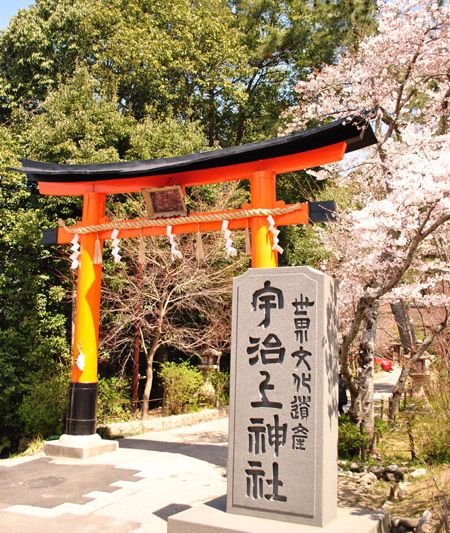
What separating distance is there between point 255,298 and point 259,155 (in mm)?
4455

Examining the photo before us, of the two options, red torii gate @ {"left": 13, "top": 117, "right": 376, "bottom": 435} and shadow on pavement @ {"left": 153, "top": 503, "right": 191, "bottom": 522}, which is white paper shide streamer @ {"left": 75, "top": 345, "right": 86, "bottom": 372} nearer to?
red torii gate @ {"left": 13, "top": 117, "right": 376, "bottom": 435}

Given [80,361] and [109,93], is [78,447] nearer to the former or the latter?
[80,361]

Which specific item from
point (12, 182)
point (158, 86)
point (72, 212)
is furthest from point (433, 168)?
point (158, 86)

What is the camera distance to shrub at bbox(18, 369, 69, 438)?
505 inches

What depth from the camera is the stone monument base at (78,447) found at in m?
9.78

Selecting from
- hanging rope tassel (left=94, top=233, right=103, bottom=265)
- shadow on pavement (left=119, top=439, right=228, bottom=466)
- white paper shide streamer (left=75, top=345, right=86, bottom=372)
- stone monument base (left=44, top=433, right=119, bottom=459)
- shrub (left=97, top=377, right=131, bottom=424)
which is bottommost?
shadow on pavement (left=119, top=439, right=228, bottom=466)

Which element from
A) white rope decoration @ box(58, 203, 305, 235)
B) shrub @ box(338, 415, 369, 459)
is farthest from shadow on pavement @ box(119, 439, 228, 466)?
white rope decoration @ box(58, 203, 305, 235)

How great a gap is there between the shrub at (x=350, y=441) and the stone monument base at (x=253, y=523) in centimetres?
413

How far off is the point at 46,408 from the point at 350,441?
300 inches

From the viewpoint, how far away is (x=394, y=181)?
8383 mm

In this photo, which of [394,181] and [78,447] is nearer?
[394,181]

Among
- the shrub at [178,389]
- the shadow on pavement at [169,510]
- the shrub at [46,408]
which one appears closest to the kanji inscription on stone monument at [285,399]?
the shadow on pavement at [169,510]

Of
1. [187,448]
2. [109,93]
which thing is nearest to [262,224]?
[187,448]

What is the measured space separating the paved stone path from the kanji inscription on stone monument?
1.62m
